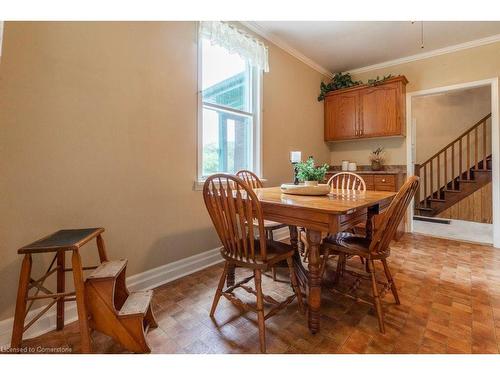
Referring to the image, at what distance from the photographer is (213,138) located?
2.43m

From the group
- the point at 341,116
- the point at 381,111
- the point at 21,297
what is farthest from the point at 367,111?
the point at 21,297

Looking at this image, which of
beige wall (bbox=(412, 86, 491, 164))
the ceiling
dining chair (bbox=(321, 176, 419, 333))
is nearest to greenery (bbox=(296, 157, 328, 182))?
dining chair (bbox=(321, 176, 419, 333))

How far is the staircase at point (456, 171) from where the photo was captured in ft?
14.3

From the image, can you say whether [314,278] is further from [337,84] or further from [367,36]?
[337,84]

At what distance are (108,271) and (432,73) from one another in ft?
14.6

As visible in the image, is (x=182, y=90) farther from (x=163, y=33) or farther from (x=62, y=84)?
(x=62, y=84)

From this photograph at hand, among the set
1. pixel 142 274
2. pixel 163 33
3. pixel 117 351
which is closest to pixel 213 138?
pixel 163 33

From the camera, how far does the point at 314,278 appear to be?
1293 mm

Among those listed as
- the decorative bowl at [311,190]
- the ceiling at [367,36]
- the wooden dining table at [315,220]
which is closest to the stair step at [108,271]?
the wooden dining table at [315,220]

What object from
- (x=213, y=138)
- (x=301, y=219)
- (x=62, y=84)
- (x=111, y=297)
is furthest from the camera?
(x=213, y=138)

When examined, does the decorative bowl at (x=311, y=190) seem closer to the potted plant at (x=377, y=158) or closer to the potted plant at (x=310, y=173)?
the potted plant at (x=310, y=173)

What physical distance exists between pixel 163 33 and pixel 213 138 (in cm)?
98

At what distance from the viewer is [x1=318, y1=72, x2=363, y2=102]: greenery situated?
3795 millimetres

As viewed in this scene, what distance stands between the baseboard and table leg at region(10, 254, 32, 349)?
0.23 meters
